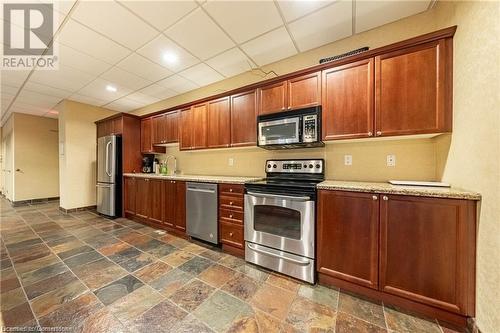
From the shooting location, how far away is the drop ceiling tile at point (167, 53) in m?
2.42

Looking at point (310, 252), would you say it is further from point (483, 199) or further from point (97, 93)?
point (97, 93)

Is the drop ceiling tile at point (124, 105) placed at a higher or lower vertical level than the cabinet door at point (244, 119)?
higher

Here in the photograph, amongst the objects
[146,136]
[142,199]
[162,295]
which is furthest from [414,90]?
[146,136]

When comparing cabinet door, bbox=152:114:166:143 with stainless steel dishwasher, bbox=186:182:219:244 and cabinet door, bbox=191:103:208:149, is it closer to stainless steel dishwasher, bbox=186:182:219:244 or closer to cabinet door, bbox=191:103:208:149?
cabinet door, bbox=191:103:208:149

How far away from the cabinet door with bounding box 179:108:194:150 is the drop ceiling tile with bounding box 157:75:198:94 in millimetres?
552

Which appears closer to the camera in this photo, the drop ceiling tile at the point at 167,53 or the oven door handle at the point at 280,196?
the oven door handle at the point at 280,196

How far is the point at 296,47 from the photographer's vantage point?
8.30ft

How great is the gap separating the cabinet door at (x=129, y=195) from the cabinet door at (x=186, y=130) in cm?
142

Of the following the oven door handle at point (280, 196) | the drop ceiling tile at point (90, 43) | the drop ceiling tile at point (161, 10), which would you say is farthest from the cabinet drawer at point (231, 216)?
the drop ceiling tile at point (90, 43)

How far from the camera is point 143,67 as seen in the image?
3.00m

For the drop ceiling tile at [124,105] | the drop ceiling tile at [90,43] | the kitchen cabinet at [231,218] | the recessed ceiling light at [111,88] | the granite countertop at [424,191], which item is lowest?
the kitchen cabinet at [231,218]

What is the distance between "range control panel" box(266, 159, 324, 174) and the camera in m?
2.40

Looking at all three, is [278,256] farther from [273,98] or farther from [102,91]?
[102,91]

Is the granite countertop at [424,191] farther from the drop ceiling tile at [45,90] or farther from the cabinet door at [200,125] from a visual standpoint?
the drop ceiling tile at [45,90]
